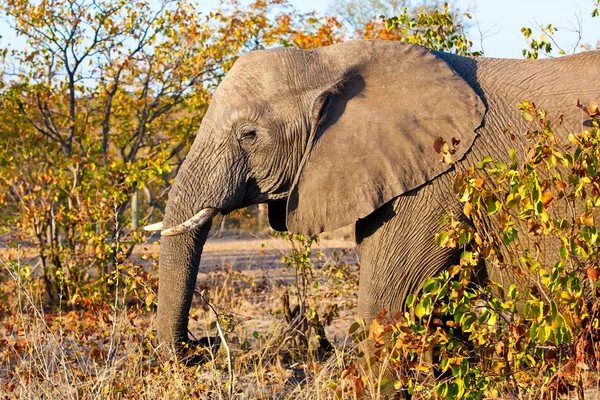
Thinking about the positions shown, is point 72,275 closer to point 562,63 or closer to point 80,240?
point 80,240

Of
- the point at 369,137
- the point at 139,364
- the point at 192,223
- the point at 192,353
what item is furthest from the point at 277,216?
the point at 139,364

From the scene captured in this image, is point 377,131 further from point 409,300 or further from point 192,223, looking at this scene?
point 409,300

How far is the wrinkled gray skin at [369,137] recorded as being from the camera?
480 centimetres

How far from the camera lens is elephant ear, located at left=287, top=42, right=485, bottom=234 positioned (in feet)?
15.8

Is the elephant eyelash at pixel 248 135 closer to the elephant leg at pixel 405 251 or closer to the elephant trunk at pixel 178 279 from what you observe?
the elephant trunk at pixel 178 279

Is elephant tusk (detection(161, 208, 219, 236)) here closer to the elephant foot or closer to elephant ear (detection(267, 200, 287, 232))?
elephant ear (detection(267, 200, 287, 232))

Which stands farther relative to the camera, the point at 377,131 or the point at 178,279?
the point at 178,279

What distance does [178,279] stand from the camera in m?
5.18

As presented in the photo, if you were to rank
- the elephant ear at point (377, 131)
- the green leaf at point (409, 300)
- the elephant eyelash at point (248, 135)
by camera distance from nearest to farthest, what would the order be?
the green leaf at point (409, 300) → the elephant ear at point (377, 131) → the elephant eyelash at point (248, 135)

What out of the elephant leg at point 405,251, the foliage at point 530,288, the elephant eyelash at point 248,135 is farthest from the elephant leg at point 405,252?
the elephant eyelash at point 248,135

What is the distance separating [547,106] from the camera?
A: 4836 mm

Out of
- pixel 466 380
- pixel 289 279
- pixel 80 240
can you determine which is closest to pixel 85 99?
pixel 80 240

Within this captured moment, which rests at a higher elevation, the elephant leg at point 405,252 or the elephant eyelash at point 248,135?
the elephant eyelash at point 248,135

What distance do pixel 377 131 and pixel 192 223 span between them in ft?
3.57
